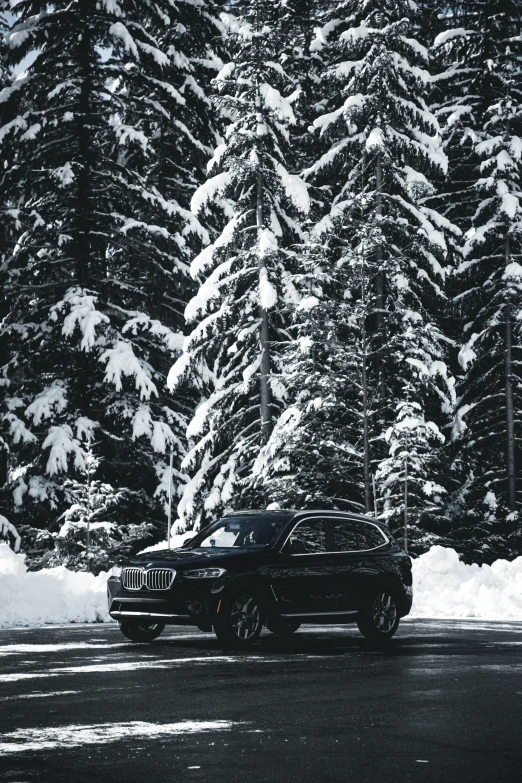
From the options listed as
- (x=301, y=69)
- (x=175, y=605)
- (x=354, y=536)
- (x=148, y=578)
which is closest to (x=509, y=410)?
(x=301, y=69)

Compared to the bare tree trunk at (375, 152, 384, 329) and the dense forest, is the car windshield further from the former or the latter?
the bare tree trunk at (375, 152, 384, 329)

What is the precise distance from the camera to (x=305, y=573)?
1422 cm

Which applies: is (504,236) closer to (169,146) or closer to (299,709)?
(169,146)

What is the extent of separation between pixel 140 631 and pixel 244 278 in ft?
58.4

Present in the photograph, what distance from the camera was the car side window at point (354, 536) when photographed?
49.1 feet

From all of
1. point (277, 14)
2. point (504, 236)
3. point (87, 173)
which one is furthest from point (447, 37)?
point (87, 173)

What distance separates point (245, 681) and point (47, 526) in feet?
74.1

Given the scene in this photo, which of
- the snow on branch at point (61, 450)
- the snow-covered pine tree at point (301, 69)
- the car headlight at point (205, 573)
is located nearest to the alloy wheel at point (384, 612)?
the car headlight at point (205, 573)

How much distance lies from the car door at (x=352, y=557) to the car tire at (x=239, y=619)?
1.27m

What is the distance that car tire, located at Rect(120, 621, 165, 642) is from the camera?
14625mm

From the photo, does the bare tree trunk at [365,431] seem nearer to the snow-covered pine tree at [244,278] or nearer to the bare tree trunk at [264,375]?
the snow-covered pine tree at [244,278]

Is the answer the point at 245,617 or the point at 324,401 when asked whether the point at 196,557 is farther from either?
the point at 324,401

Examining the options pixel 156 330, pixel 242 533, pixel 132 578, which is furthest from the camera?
pixel 156 330

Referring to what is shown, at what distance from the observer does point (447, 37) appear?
1478 inches
